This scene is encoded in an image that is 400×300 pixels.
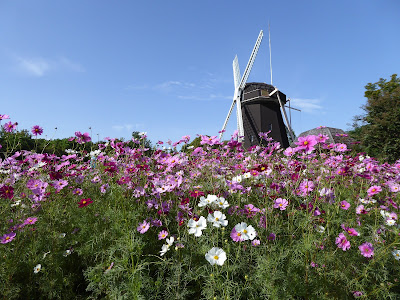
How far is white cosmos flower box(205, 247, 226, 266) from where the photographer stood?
1.50 meters

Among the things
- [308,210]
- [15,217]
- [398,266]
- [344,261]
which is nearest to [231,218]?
[308,210]

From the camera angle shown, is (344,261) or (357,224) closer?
(344,261)

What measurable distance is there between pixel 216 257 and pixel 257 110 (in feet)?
60.5

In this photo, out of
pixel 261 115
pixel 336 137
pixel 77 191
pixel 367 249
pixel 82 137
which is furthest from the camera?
pixel 336 137

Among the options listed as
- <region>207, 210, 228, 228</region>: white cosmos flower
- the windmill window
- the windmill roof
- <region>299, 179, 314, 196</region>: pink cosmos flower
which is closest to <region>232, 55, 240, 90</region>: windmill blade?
the windmill window

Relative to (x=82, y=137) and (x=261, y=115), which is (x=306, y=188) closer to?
(x=82, y=137)

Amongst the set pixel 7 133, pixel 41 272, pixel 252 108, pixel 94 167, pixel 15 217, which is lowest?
pixel 41 272

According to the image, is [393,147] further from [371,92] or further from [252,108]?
[371,92]

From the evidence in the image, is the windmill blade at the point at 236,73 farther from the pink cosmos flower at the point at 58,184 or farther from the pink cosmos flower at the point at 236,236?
the pink cosmos flower at the point at 236,236

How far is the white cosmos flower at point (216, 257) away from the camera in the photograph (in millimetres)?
1500

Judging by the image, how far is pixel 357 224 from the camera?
95.1 inches

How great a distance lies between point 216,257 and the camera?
1535 millimetres

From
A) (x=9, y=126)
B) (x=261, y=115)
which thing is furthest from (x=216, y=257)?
(x=261, y=115)

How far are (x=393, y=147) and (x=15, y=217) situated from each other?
1453cm
